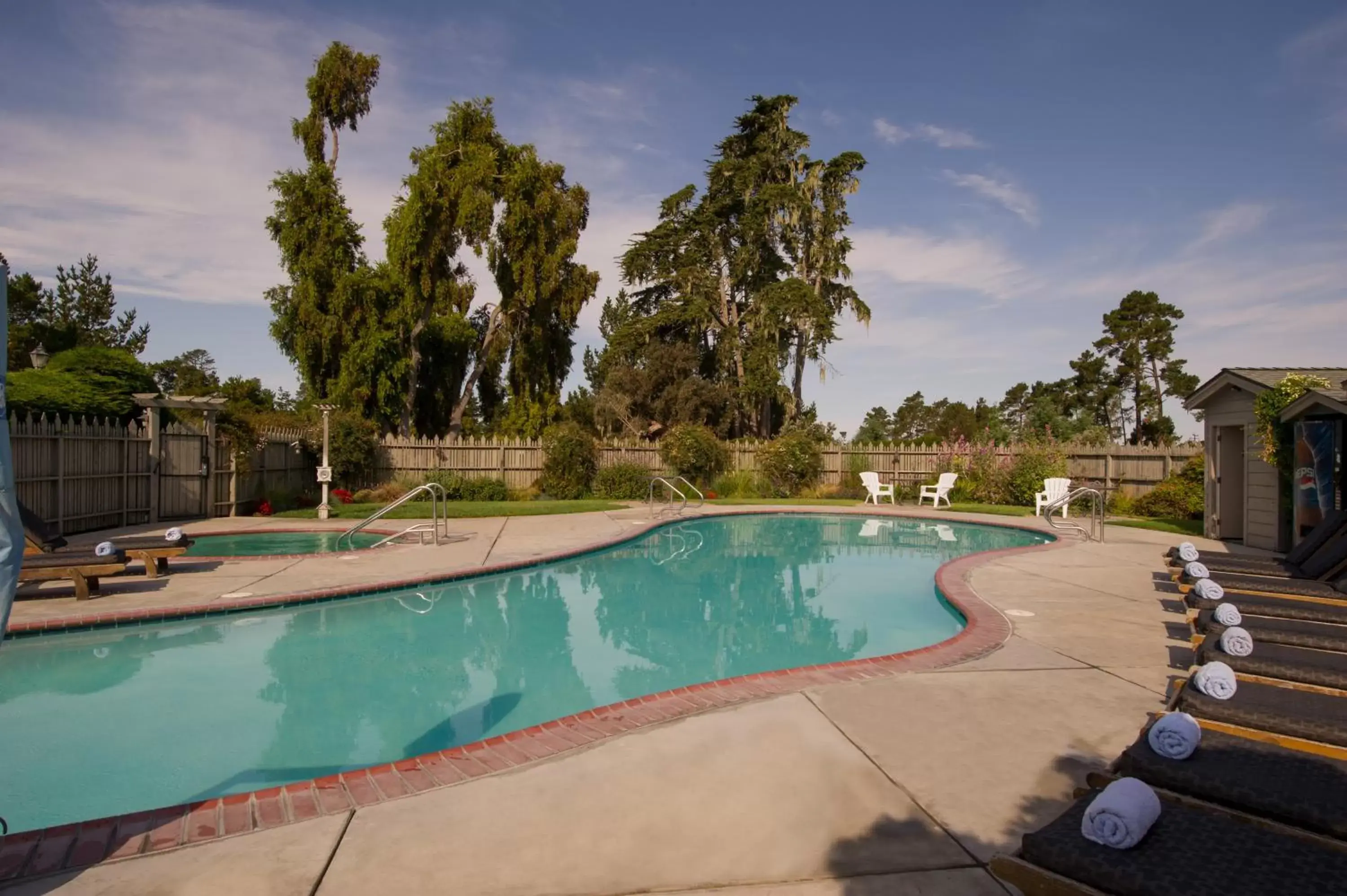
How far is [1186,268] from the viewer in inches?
827

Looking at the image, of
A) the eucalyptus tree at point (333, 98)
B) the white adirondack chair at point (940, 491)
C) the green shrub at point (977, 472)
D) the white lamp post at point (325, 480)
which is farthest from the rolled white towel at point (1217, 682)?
the eucalyptus tree at point (333, 98)

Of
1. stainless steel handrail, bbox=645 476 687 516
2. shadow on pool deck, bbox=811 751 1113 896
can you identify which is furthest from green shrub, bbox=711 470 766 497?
shadow on pool deck, bbox=811 751 1113 896

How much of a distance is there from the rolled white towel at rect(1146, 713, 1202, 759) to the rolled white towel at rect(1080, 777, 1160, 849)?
58cm

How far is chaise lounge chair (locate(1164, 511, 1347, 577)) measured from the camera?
7.09m

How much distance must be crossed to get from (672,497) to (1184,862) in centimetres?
1684

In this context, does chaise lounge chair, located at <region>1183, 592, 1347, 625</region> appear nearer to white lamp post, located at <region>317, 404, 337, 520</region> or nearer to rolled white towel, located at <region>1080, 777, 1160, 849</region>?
rolled white towel, located at <region>1080, 777, 1160, 849</region>

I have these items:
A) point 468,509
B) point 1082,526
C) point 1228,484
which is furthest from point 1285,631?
point 468,509

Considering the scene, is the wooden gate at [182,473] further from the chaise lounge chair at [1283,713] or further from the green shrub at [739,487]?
the chaise lounge chair at [1283,713]

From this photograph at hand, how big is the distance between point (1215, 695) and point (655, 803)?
2604 mm

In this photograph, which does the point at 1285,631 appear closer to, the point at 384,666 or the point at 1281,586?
the point at 1281,586

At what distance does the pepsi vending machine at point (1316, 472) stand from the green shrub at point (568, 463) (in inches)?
596

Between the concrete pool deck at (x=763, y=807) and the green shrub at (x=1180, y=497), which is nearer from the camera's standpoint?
the concrete pool deck at (x=763, y=807)

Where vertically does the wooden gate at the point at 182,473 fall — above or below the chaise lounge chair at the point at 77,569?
above

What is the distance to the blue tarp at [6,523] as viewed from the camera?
262 cm
